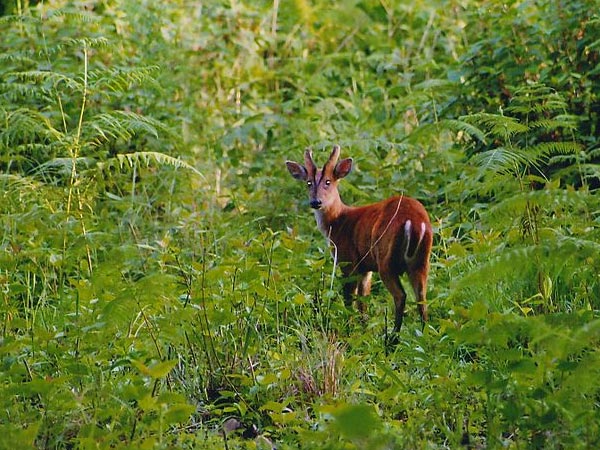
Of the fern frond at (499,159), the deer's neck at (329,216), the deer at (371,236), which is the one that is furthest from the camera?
the deer's neck at (329,216)

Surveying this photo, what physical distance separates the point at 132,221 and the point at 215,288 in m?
2.36

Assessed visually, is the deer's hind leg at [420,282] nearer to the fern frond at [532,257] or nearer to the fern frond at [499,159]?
the fern frond at [499,159]

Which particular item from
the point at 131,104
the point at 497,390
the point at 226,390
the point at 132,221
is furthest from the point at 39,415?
the point at 131,104

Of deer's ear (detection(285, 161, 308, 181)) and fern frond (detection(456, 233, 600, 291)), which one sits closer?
fern frond (detection(456, 233, 600, 291))

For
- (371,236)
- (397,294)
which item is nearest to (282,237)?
(371,236)

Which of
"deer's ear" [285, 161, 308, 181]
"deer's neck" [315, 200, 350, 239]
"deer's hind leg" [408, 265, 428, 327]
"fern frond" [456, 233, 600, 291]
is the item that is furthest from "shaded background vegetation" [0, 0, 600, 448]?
"deer's ear" [285, 161, 308, 181]

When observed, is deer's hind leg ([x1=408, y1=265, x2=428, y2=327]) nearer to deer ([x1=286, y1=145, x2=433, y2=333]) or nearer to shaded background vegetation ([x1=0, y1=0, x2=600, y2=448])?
deer ([x1=286, y1=145, x2=433, y2=333])

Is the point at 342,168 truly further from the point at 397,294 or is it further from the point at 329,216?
the point at 397,294

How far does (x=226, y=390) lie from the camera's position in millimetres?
4727

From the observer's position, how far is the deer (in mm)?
5770

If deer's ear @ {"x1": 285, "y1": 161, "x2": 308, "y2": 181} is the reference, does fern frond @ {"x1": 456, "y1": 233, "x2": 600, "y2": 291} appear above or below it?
above

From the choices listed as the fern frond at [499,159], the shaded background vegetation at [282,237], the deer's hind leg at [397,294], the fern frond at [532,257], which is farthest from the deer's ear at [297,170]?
the fern frond at [532,257]

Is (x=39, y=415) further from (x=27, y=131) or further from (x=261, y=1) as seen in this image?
(x=261, y=1)

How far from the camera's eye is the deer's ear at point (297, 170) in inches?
281
